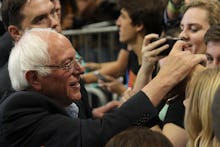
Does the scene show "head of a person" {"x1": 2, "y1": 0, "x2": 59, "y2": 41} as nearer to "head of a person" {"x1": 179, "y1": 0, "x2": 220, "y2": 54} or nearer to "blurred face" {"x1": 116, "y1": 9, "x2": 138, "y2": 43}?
"blurred face" {"x1": 116, "y1": 9, "x2": 138, "y2": 43}

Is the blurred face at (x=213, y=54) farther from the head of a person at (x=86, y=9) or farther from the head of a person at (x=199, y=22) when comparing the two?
the head of a person at (x=86, y=9)

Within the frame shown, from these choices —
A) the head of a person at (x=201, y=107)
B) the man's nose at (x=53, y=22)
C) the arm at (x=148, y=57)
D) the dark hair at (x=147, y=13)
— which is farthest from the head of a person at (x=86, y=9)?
the head of a person at (x=201, y=107)

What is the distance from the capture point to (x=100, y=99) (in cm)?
659

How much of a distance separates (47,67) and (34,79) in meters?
0.09

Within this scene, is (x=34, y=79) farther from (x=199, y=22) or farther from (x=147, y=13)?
(x=147, y=13)

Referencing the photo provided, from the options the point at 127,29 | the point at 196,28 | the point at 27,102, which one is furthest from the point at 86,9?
the point at 27,102

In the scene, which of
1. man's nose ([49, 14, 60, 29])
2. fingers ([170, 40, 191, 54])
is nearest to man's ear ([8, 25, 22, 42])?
man's nose ([49, 14, 60, 29])

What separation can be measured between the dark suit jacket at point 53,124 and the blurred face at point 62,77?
139mm

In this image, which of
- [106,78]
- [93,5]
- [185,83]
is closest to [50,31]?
[185,83]

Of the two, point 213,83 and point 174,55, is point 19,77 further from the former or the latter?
point 213,83

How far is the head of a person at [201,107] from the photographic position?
2659 mm

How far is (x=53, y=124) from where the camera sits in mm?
3006

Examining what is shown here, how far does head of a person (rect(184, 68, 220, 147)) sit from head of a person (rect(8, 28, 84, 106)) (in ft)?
2.23

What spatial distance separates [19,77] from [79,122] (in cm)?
39
